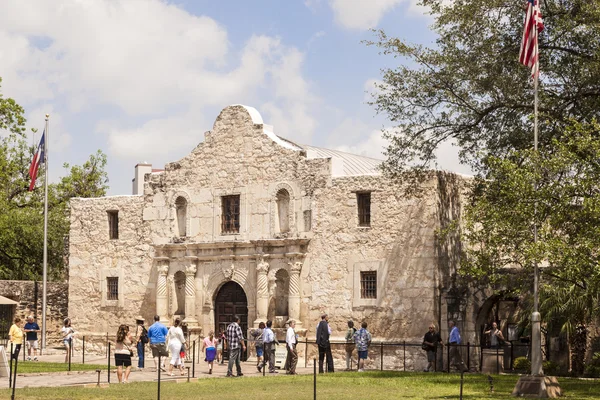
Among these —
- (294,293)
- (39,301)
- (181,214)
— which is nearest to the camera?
(294,293)

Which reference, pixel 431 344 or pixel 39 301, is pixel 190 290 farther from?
pixel 431 344

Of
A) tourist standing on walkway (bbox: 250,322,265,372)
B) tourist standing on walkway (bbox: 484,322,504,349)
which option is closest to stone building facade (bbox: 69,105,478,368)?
tourist standing on walkway (bbox: 484,322,504,349)

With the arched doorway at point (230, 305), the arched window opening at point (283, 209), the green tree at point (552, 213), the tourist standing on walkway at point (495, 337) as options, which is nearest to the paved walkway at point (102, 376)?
the arched doorway at point (230, 305)

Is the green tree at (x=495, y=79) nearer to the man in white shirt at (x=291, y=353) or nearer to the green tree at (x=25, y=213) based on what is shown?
the man in white shirt at (x=291, y=353)

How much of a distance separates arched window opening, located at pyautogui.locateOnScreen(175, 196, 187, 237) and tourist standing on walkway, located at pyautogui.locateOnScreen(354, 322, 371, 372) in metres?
8.33

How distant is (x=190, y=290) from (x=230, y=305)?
1.40m

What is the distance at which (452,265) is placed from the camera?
1166 inches

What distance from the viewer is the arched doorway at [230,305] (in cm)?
3256

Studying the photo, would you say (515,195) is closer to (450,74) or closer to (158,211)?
(450,74)

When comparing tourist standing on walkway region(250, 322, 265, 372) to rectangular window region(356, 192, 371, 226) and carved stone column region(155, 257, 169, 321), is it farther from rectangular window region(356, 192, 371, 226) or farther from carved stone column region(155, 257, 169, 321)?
carved stone column region(155, 257, 169, 321)

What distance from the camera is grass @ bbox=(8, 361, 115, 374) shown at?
89.1 feet

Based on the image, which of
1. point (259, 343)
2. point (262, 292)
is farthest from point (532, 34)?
point (262, 292)

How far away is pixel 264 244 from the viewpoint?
31.8 metres

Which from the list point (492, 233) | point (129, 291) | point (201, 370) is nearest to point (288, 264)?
point (201, 370)
